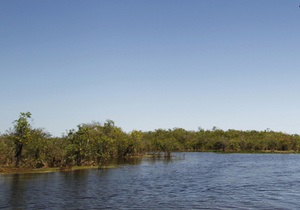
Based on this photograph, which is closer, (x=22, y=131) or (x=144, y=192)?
(x=144, y=192)

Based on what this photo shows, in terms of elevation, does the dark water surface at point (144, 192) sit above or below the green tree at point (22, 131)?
below

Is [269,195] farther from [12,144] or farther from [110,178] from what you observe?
[12,144]

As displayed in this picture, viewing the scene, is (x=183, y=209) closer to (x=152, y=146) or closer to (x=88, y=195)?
(x=88, y=195)

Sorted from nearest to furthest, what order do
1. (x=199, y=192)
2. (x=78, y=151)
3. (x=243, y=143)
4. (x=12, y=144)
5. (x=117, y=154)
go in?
(x=199, y=192), (x=12, y=144), (x=78, y=151), (x=117, y=154), (x=243, y=143)

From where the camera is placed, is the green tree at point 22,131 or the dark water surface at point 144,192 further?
the green tree at point 22,131

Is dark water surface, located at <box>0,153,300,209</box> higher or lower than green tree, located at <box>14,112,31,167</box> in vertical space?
lower

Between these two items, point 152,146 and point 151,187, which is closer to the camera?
point 151,187

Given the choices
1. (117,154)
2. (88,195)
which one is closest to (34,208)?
(88,195)

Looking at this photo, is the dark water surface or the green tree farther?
the green tree

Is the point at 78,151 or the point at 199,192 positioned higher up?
the point at 78,151

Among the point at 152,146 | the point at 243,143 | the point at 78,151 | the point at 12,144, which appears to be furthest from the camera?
the point at 243,143

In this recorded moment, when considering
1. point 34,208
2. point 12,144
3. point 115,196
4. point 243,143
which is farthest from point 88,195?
point 243,143

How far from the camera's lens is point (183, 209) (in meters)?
32.5

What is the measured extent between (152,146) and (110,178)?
7522cm
